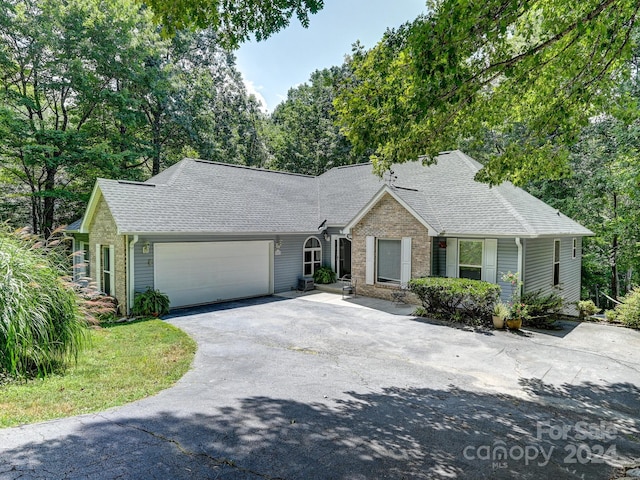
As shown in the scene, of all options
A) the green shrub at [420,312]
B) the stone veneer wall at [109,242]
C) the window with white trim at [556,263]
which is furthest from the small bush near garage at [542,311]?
the stone veneer wall at [109,242]

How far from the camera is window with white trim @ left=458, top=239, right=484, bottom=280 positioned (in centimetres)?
1338

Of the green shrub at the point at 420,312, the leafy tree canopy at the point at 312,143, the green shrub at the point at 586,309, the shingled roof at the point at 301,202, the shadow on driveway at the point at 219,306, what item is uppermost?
the leafy tree canopy at the point at 312,143

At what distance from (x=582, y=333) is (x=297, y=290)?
11.0 m

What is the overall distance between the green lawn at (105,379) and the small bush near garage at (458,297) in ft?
24.5

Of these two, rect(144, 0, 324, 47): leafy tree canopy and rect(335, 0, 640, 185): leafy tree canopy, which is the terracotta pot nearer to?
rect(335, 0, 640, 185): leafy tree canopy

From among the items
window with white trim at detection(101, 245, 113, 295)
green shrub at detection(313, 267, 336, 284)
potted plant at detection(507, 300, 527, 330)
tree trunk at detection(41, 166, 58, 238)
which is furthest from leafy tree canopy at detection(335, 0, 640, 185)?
tree trunk at detection(41, 166, 58, 238)

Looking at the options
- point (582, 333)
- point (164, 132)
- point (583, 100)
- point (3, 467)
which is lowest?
point (582, 333)

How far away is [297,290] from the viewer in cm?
1755

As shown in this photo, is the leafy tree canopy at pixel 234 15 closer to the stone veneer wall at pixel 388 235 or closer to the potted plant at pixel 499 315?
the potted plant at pixel 499 315

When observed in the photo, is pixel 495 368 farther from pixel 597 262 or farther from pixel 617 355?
pixel 597 262

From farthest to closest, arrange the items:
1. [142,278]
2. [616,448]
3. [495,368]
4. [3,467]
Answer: [142,278] → [495,368] → [616,448] → [3,467]

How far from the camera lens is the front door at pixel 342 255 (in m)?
18.8

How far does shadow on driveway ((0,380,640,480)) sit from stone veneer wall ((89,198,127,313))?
8.79 m

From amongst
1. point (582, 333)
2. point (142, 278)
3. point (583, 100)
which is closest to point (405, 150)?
point (583, 100)
